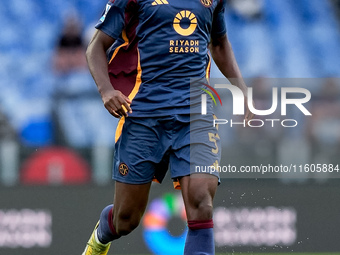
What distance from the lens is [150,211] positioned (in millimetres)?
7422

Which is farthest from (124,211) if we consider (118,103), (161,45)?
(161,45)

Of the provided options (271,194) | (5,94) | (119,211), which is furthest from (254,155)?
(5,94)

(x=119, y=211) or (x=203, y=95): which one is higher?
(x=203, y=95)

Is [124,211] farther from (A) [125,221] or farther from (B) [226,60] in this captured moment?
(B) [226,60]

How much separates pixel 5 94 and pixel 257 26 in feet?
13.0

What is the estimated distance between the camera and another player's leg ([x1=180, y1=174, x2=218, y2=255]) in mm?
4219

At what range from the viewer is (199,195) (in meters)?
4.23

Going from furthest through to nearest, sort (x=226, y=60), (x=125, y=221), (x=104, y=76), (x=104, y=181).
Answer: (x=104, y=181), (x=226, y=60), (x=125, y=221), (x=104, y=76)

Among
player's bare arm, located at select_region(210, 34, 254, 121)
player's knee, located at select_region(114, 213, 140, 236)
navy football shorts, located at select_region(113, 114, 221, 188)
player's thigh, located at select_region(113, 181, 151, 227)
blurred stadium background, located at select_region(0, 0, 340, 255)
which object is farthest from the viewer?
blurred stadium background, located at select_region(0, 0, 340, 255)

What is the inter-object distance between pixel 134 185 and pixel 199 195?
1.75 ft

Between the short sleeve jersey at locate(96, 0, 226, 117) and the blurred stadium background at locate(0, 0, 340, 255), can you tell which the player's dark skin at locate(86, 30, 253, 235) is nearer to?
the short sleeve jersey at locate(96, 0, 226, 117)

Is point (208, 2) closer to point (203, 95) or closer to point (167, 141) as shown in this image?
point (203, 95)

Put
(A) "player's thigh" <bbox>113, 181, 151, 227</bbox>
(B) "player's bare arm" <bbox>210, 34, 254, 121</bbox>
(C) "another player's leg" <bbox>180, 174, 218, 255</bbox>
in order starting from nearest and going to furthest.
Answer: (C) "another player's leg" <bbox>180, 174, 218, 255</bbox> < (A) "player's thigh" <bbox>113, 181, 151, 227</bbox> < (B) "player's bare arm" <bbox>210, 34, 254, 121</bbox>

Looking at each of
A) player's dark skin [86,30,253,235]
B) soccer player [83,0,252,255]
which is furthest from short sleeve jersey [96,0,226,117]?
player's dark skin [86,30,253,235]
